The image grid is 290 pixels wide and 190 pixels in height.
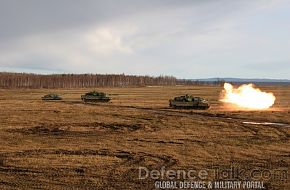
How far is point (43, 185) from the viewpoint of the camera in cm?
1894

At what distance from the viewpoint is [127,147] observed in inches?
1119

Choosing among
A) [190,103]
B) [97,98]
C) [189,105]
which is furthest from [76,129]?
[97,98]

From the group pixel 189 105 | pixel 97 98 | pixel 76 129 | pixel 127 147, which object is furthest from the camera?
pixel 97 98

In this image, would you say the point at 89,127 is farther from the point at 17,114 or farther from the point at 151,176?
the point at 151,176

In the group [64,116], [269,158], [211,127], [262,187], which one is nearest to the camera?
[262,187]

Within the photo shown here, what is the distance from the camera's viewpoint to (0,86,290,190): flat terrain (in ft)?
66.7

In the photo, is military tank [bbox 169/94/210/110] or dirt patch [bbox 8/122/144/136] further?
military tank [bbox 169/94/210/110]

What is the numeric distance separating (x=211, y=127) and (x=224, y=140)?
6655 mm

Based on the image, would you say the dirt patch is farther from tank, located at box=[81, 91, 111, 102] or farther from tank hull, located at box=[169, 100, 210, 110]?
tank, located at box=[81, 91, 111, 102]

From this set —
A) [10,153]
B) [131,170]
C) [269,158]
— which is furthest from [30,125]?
[269,158]

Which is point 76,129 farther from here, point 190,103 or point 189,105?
point 190,103

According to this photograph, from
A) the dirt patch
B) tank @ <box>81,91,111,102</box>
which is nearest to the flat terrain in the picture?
the dirt patch

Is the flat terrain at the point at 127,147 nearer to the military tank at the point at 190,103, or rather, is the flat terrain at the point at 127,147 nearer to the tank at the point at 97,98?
the military tank at the point at 190,103

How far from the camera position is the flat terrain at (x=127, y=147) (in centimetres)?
2034
